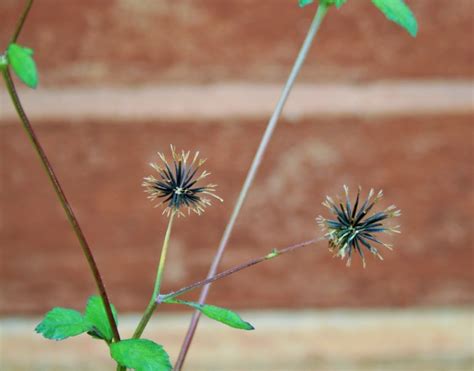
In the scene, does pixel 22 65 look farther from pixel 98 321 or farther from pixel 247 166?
pixel 247 166

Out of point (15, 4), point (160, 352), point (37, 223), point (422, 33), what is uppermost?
point (422, 33)

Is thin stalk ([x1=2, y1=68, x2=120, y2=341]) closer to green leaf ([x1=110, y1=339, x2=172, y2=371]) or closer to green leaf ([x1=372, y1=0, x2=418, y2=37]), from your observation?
green leaf ([x1=110, y1=339, x2=172, y2=371])

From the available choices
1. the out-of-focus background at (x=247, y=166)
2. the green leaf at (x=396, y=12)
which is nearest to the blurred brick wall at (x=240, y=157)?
the out-of-focus background at (x=247, y=166)

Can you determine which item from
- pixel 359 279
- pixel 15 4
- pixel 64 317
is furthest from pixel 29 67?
pixel 359 279

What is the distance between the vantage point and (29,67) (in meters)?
0.25

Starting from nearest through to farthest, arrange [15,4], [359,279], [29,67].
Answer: [29,67] → [15,4] → [359,279]

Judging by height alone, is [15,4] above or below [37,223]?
above

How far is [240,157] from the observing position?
3.20ft

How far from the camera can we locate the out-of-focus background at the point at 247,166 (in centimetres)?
95

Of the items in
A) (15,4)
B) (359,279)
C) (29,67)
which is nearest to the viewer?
(29,67)

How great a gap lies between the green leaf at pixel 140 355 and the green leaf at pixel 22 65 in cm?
9

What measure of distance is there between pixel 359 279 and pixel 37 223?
0.45 metres

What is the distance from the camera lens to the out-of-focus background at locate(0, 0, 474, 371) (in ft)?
3.13

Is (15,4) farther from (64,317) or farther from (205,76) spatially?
(64,317)
